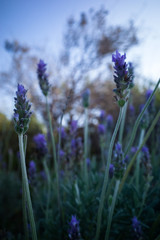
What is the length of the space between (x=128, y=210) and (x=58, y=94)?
413cm

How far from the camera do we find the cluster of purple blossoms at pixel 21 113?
31.3 inches

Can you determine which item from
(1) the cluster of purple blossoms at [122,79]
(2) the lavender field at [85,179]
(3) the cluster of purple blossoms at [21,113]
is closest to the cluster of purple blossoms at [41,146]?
(2) the lavender field at [85,179]

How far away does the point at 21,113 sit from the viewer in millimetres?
812

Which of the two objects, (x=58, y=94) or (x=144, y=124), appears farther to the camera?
(x=58, y=94)

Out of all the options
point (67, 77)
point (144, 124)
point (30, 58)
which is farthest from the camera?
point (30, 58)

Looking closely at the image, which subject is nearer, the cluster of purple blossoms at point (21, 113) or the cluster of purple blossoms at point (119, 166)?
the cluster of purple blossoms at point (21, 113)

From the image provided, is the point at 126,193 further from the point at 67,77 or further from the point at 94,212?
the point at 67,77

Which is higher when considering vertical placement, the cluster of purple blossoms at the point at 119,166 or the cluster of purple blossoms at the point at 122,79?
the cluster of purple blossoms at the point at 122,79

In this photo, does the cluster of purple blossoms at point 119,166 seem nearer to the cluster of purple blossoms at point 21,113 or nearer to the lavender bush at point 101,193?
the lavender bush at point 101,193

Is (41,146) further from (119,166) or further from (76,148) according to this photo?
(119,166)

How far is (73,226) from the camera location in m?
0.83

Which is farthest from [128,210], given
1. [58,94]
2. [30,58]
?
[30,58]

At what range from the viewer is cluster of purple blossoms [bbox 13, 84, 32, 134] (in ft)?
2.61

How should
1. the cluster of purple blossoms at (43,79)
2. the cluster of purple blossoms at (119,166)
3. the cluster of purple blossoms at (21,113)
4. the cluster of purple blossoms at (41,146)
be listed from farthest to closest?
the cluster of purple blossoms at (41,146)
the cluster of purple blossoms at (43,79)
the cluster of purple blossoms at (119,166)
the cluster of purple blossoms at (21,113)
